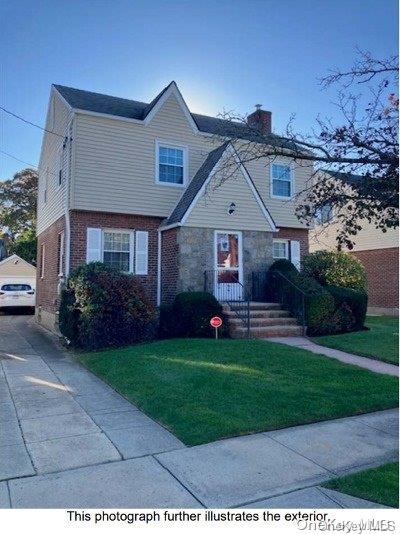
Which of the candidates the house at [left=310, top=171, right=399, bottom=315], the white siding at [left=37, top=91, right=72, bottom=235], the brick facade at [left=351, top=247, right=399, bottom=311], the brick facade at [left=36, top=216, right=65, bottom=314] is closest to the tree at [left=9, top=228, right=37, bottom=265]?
the white siding at [left=37, top=91, right=72, bottom=235]

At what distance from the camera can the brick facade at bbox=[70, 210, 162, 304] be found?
12.6m

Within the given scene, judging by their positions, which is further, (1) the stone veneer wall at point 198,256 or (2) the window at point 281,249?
(2) the window at point 281,249

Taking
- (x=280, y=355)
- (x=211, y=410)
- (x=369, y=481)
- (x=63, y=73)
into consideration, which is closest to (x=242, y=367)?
(x=280, y=355)

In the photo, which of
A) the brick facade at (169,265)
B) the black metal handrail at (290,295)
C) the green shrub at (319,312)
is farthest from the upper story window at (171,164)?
the green shrub at (319,312)

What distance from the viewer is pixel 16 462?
4.05 meters

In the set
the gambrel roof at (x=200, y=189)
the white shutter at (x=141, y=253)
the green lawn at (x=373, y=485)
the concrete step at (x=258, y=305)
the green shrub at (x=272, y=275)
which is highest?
the gambrel roof at (x=200, y=189)

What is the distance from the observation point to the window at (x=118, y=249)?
13148 millimetres

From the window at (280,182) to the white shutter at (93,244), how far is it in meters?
7.23

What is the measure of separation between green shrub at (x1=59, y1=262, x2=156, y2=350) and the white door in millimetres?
3107

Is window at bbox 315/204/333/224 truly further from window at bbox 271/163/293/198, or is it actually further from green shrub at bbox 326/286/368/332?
window at bbox 271/163/293/198

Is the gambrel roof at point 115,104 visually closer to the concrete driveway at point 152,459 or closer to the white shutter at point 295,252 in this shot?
the white shutter at point 295,252

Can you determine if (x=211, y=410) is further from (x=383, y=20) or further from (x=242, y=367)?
(x=383, y=20)

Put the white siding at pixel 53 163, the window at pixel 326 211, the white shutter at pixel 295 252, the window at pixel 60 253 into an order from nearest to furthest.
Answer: the window at pixel 326 211
the window at pixel 60 253
the white siding at pixel 53 163
the white shutter at pixel 295 252
